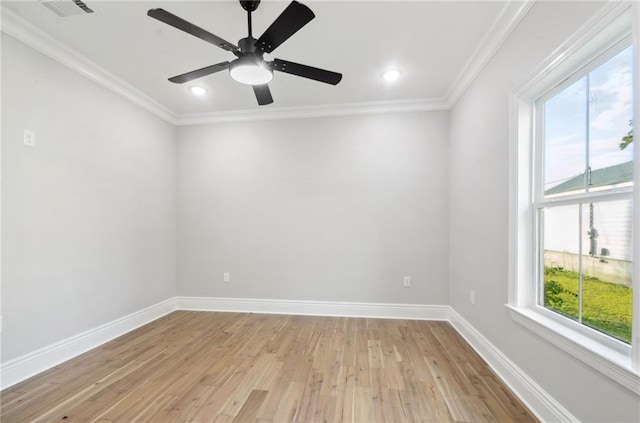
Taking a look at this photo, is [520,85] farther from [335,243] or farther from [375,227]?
[335,243]

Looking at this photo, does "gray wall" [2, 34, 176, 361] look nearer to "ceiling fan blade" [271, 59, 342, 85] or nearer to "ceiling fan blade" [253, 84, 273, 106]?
"ceiling fan blade" [253, 84, 273, 106]

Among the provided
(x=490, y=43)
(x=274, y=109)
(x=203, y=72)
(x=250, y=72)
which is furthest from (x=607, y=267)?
(x=274, y=109)

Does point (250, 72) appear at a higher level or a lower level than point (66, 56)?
lower

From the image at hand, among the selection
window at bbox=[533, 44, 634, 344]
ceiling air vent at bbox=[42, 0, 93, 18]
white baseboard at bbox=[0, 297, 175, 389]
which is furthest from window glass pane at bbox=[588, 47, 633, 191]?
white baseboard at bbox=[0, 297, 175, 389]

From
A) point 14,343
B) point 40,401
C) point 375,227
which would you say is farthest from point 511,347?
point 14,343

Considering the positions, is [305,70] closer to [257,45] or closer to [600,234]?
[257,45]

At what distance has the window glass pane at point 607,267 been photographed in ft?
3.85

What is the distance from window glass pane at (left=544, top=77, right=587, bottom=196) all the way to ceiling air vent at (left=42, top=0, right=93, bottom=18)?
3099 millimetres

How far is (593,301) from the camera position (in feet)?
4.42

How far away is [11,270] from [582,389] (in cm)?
355

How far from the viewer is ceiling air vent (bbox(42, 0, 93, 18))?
5.71 ft

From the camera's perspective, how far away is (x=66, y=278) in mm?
2256

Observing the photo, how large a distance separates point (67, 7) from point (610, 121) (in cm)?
327

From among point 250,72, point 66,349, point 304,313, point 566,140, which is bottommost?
point 304,313
